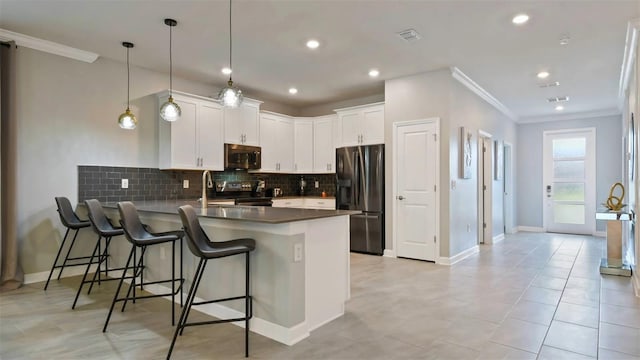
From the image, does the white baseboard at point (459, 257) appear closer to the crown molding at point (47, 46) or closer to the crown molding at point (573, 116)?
the crown molding at point (573, 116)

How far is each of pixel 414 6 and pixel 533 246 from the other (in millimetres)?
5230

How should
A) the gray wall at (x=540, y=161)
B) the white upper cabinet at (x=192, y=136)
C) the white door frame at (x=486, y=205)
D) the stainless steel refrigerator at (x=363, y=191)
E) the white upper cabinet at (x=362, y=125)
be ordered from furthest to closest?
the gray wall at (x=540, y=161)
the white door frame at (x=486, y=205)
the white upper cabinet at (x=362, y=125)
the stainless steel refrigerator at (x=363, y=191)
the white upper cabinet at (x=192, y=136)

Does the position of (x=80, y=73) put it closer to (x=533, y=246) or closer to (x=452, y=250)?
(x=452, y=250)

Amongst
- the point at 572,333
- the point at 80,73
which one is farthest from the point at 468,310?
the point at 80,73

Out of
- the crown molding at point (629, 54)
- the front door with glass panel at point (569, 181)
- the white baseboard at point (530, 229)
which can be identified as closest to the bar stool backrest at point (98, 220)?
the crown molding at point (629, 54)

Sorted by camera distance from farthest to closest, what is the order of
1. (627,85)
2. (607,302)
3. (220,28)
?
(627,85) < (220,28) < (607,302)

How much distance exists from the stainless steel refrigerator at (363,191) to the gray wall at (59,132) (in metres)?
3.11

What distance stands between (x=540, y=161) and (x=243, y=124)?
23.4ft

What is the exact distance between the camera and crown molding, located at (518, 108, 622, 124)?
25.7ft

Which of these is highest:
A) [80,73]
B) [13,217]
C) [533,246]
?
[80,73]

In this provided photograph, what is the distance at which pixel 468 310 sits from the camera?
3184mm

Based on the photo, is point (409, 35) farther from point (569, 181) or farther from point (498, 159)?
point (569, 181)

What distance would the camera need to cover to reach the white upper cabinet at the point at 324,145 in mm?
6698

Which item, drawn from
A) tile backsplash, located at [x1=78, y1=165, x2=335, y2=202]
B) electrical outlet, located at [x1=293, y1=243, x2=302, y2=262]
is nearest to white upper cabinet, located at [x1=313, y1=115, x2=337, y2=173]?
tile backsplash, located at [x1=78, y1=165, x2=335, y2=202]
